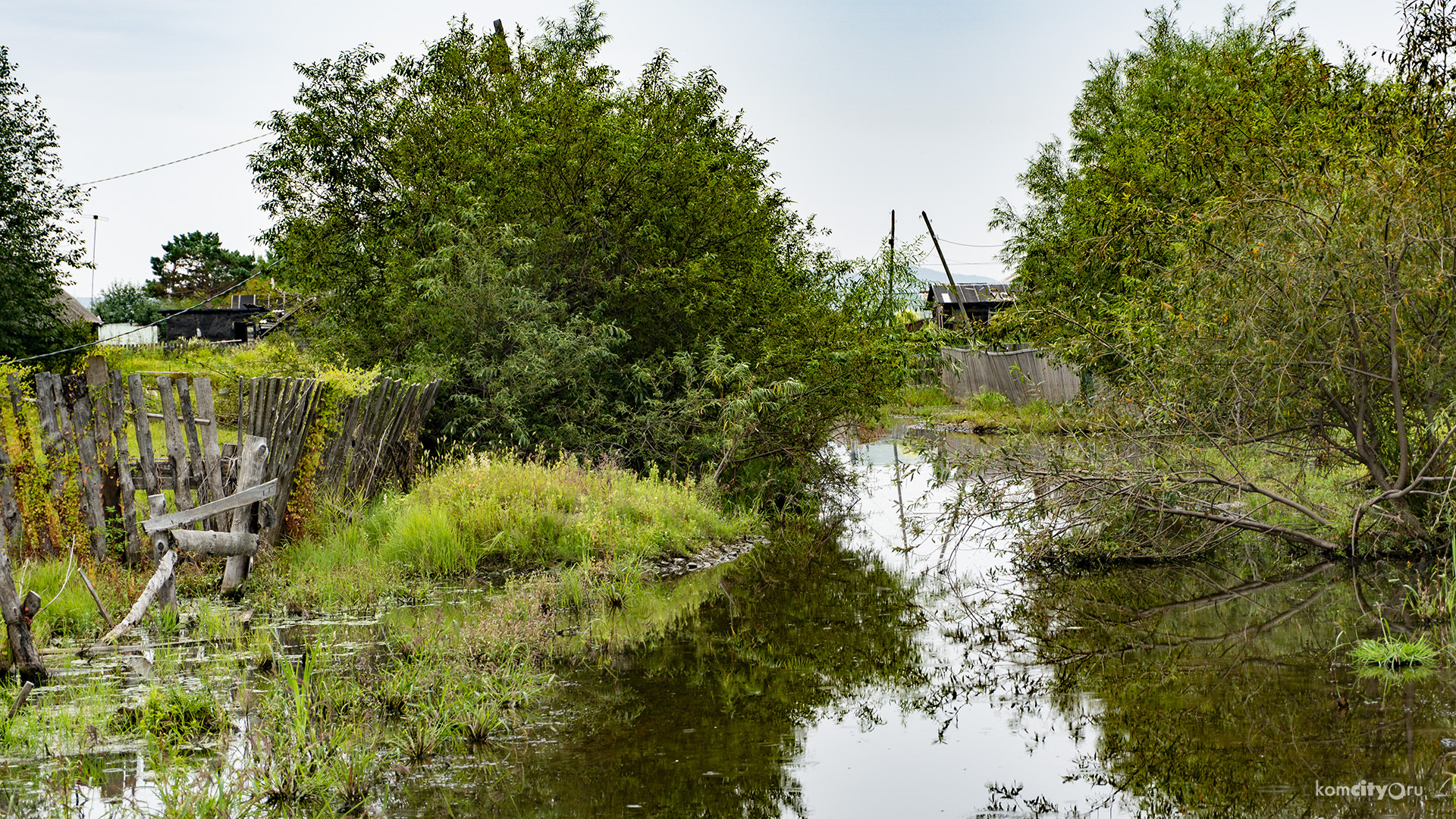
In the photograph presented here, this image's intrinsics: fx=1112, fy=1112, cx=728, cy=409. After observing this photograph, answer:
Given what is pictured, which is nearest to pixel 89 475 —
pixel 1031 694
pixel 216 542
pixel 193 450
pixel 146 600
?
pixel 193 450

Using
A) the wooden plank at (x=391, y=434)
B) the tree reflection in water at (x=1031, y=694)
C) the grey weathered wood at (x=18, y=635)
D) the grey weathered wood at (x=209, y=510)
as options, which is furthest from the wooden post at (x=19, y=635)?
the wooden plank at (x=391, y=434)

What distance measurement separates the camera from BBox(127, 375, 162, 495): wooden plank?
9.03 meters

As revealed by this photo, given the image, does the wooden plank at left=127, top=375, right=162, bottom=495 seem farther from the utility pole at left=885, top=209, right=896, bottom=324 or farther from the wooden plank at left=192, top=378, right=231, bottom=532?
the utility pole at left=885, top=209, right=896, bottom=324

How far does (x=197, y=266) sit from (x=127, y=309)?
18261 mm

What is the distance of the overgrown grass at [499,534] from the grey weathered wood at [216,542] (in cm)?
44

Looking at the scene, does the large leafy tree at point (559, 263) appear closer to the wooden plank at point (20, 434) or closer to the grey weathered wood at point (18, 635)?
the wooden plank at point (20, 434)

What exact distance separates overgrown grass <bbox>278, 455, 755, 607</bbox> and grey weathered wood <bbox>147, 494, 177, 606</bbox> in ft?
3.45

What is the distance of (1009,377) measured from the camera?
122 ft

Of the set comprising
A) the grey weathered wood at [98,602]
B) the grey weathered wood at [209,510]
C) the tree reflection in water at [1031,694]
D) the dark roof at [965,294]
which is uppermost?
the dark roof at [965,294]

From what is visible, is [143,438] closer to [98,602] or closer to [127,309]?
[98,602]

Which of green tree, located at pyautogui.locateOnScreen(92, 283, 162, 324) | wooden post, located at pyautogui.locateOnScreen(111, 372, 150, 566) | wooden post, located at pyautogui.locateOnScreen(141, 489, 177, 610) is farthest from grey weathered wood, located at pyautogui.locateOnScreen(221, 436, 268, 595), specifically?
green tree, located at pyautogui.locateOnScreen(92, 283, 162, 324)

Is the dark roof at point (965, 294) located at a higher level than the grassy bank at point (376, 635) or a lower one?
higher
